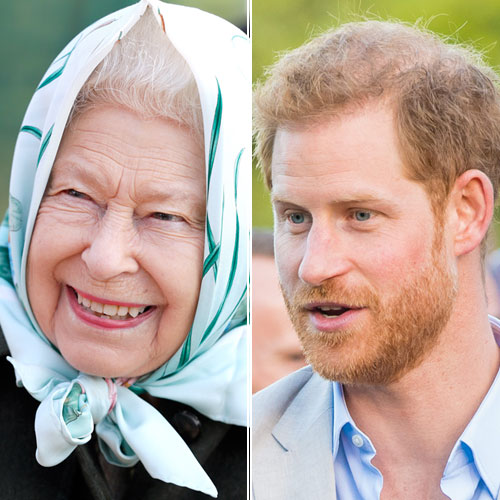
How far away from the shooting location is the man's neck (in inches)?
70.9

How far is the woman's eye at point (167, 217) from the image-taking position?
6.19 ft

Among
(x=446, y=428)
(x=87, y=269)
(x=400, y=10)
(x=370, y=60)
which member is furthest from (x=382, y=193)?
(x=87, y=269)

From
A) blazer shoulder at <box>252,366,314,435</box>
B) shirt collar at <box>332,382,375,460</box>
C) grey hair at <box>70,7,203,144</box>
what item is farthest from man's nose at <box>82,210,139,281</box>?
shirt collar at <box>332,382,375,460</box>

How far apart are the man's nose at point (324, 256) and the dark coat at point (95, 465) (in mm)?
515

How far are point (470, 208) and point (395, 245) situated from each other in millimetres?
201

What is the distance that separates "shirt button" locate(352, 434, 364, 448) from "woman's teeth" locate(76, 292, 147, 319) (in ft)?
2.15

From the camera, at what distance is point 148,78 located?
1837 millimetres

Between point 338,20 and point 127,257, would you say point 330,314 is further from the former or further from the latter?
point 338,20

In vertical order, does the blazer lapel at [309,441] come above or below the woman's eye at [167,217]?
below

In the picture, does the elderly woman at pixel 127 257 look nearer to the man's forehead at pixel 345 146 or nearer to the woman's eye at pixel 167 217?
the woman's eye at pixel 167 217

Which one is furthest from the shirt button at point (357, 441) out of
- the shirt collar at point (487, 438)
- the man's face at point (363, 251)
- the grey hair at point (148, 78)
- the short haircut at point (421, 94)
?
the grey hair at point (148, 78)

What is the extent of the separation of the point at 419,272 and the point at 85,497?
106cm

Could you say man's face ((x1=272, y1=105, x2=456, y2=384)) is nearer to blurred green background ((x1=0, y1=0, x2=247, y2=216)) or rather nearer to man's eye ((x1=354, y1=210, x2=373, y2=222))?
man's eye ((x1=354, y1=210, x2=373, y2=222))

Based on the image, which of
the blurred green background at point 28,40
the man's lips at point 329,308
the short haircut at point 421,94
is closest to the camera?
the short haircut at point 421,94
